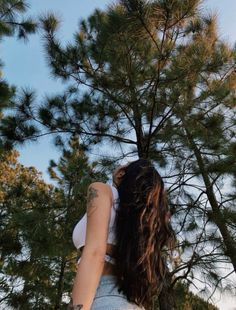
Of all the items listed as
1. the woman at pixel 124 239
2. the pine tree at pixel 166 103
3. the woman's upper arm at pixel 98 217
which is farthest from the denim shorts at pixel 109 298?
the pine tree at pixel 166 103

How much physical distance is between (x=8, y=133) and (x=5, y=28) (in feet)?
4.98

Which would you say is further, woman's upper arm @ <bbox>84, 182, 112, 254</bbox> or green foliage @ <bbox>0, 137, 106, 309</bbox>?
green foliage @ <bbox>0, 137, 106, 309</bbox>

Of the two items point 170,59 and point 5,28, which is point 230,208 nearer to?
point 170,59

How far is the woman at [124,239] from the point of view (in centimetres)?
107

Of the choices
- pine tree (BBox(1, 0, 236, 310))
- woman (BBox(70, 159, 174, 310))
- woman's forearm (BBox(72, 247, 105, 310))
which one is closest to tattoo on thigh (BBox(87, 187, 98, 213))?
woman (BBox(70, 159, 174, 310))

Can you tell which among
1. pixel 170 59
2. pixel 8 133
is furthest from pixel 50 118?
pixel 170 59

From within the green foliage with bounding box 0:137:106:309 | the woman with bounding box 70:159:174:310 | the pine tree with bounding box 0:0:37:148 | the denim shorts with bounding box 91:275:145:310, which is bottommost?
the denim shorts with bounding box 91:275:145:310

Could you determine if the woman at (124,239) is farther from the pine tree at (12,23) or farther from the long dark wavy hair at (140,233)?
the pine tree at (12,23)

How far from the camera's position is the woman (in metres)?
1.07

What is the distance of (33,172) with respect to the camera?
12523 millimetres

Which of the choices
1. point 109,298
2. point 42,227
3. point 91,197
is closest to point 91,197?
point 91,197

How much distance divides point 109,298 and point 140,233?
0.64 feet

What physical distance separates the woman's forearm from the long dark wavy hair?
4.9 inches

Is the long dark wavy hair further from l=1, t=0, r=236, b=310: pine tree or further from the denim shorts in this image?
l=1, t=0, r=236, b=310: pine tree
